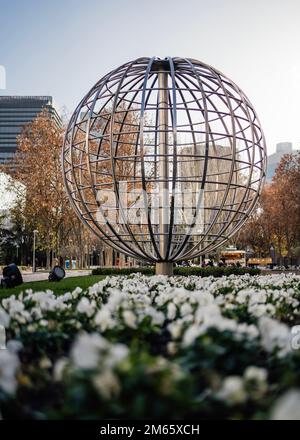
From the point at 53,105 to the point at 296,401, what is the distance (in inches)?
1072

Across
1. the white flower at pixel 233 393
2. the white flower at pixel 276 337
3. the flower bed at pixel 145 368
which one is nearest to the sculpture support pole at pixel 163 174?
the flower bed at pixel 145 368

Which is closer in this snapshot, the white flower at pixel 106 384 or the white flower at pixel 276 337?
the white flower at pixel 106 384

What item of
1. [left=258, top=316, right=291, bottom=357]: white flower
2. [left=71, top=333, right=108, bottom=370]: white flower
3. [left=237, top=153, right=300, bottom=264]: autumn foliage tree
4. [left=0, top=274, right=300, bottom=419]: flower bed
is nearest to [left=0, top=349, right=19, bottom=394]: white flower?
[left=0, top=274, right=300, bottom=419]: flower bed

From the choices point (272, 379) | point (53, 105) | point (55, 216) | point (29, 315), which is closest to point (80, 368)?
point (272, 379)

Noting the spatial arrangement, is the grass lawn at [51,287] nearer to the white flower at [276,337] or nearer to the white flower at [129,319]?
the white flower at [129,319]

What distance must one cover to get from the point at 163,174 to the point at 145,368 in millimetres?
8058

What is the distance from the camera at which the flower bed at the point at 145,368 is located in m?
1.75

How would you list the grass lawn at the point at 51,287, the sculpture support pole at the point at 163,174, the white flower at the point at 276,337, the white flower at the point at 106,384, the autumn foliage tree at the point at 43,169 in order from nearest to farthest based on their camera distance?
1. the white flower at the point at 106,384
2. the white flower at the point at 276,337
3. the grass lawn at the point at 51,287
4. the sculpture support pole at the point at 163,174
5. the autumn foliage tree at the point at 43,169

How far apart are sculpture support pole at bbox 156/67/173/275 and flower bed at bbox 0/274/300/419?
235 inches

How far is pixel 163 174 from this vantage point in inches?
384

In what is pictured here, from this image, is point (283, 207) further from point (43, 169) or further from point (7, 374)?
point (7, 374)

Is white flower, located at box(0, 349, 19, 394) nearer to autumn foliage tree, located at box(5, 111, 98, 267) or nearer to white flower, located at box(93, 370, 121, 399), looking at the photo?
white flower, located at box(93, 370, 121, 399)

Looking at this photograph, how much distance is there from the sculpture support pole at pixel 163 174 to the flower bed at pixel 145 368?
19.6ft

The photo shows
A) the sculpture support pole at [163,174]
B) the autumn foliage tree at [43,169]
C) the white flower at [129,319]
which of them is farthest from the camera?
the autumn foliage tree at [43,169]
